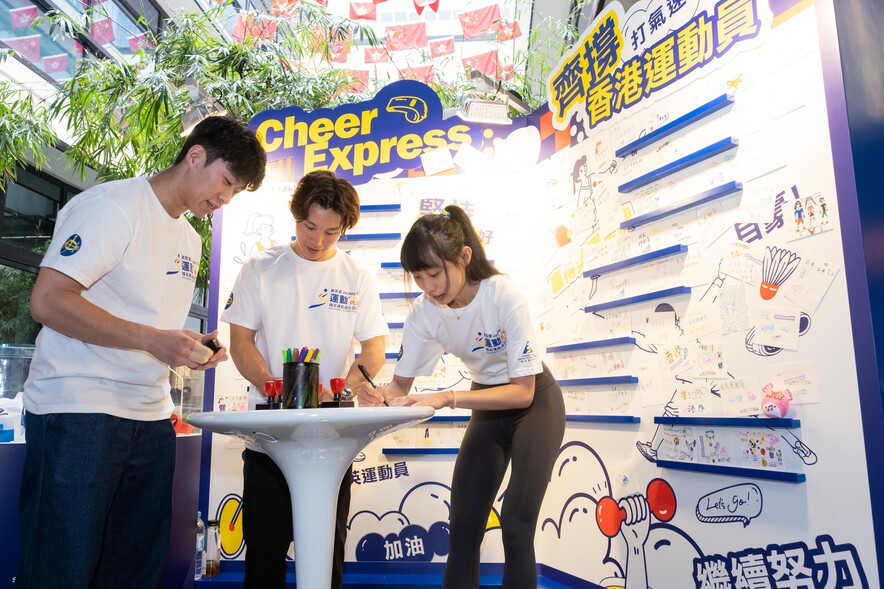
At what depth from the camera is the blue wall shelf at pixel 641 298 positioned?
2.21 metres

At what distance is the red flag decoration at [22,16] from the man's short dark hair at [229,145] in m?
5.10

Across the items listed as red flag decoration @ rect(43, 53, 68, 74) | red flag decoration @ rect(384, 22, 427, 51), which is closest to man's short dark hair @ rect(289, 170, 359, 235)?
red flag decoration @ rect(384, 22, 427, 51)

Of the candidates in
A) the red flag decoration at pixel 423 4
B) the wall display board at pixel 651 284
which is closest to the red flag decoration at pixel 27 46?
the red flag decoration at pixel 423 4

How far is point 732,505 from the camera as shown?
6.46 feet

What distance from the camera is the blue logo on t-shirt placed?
131 cm

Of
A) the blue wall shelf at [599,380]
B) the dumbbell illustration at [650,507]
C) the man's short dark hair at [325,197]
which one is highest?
the man's short dark hair at [325,197]

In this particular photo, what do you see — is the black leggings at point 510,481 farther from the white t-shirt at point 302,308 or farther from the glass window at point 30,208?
the glass window at point 30,208

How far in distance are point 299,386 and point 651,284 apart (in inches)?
58.7

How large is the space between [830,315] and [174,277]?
176 cm

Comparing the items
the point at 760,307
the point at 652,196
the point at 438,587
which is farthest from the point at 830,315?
the point at 438,587

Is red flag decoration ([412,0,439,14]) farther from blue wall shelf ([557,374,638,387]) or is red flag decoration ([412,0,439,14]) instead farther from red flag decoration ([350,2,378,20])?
blue wall shelf ([557,374,638,387])

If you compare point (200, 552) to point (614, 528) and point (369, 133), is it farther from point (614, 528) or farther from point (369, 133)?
point (369, 133)

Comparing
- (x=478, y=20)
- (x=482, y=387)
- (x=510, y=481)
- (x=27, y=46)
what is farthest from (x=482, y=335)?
(x=27, y=46)

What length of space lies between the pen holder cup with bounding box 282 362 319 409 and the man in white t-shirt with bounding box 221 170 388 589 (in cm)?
37
